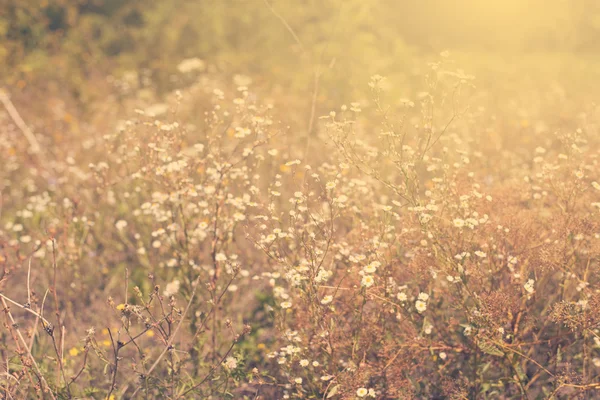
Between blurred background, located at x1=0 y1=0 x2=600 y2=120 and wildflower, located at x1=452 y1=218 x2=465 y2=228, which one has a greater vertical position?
wildflower, located at x1=452 y1=218 x2=465 y2=228

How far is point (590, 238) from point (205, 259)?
257 cm

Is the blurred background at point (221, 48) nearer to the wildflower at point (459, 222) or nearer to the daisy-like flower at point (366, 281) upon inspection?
the wildflower at point (459, 222)

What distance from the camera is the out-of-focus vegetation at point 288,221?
2.69 m

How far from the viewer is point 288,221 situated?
4.29 meters

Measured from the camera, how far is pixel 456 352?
301 cm

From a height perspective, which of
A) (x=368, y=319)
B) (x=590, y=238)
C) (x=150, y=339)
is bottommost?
(x=150, y=339)

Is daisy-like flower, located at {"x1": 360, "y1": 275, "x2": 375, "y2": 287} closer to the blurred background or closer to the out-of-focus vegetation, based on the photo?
the out-of-focus vegetation

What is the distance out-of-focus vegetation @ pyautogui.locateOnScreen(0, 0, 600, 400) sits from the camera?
2.69 meters

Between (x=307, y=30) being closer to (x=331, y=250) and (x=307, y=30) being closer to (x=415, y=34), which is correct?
(x=331, y=250)

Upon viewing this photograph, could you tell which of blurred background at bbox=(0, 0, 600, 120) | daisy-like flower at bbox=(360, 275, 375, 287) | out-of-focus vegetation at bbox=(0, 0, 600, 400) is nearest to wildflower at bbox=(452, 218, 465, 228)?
out-of-focus vegetation at bbox=(0, 0, 600, 400)

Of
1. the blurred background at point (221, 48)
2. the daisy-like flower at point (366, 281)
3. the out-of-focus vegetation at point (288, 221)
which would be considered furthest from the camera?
the blurred background at point (221, 48)

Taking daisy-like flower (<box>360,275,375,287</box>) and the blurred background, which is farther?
the blurred background

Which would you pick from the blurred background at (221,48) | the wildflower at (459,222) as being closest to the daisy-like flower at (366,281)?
the wildflower at (459,222)

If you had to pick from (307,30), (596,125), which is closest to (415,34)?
(307,30)
